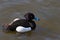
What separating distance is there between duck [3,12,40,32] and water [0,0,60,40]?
16 cm

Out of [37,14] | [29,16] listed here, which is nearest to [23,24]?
[29,16]

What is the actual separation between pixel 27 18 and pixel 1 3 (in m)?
1.84

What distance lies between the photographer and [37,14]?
11.6 meters

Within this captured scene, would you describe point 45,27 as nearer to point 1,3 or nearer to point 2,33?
point 2,33

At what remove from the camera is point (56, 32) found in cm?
1067

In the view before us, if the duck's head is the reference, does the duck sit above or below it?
below

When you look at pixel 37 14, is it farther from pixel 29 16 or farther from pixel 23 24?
pixel 23 24

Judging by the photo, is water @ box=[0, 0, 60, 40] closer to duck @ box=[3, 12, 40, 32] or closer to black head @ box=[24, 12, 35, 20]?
duck @ box=[3, 12, 40, 32]

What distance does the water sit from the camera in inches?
413

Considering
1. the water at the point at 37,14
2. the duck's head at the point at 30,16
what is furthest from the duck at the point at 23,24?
the water at the point at 37,14

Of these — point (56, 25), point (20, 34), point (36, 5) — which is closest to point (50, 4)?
point (36, 5)

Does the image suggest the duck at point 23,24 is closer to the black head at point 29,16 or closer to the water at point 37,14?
the black head at point 29,16

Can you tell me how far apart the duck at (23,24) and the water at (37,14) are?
0.16 meters

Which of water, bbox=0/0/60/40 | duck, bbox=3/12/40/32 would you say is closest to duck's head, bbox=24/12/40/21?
duck, bbox=3/12/40/32
